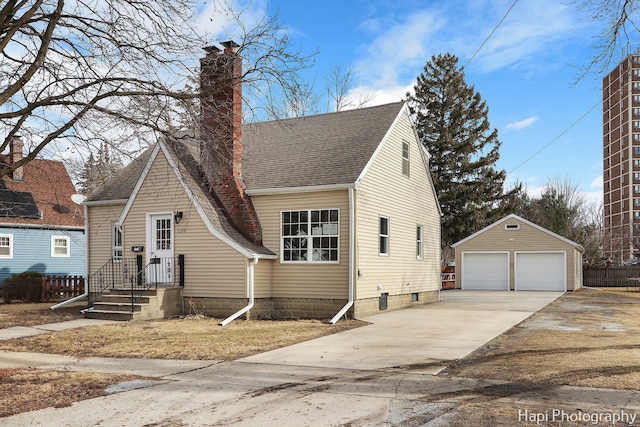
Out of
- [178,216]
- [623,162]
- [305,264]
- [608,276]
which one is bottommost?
[608,276]

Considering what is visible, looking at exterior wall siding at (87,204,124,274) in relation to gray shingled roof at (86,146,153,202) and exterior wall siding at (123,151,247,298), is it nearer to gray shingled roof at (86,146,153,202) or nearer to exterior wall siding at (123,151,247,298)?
gray shingled roof at (86,146,153,202)

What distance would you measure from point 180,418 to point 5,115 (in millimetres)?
5114

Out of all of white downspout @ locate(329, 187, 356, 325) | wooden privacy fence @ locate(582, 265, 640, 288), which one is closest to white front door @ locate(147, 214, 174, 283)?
white downspout @ locate(329, 187, 356, 325)

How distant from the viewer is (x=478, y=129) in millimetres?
44781

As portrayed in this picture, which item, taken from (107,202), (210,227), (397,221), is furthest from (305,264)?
(107,202)

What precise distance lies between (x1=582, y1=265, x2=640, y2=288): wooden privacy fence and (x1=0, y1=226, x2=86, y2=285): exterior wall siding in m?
32.5

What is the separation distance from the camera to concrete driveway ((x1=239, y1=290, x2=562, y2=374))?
30.5 ft

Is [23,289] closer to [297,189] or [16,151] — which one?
[16,151]

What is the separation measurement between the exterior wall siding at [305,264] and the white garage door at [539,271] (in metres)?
20.5

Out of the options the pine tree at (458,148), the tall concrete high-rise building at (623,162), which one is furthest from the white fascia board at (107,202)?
the tall concrete high-rise building at (623,162)

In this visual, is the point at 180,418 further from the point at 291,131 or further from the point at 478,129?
the point at 478,129

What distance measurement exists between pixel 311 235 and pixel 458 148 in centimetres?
3026

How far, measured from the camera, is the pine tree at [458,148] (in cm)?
4334

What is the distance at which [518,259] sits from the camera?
33344mm
